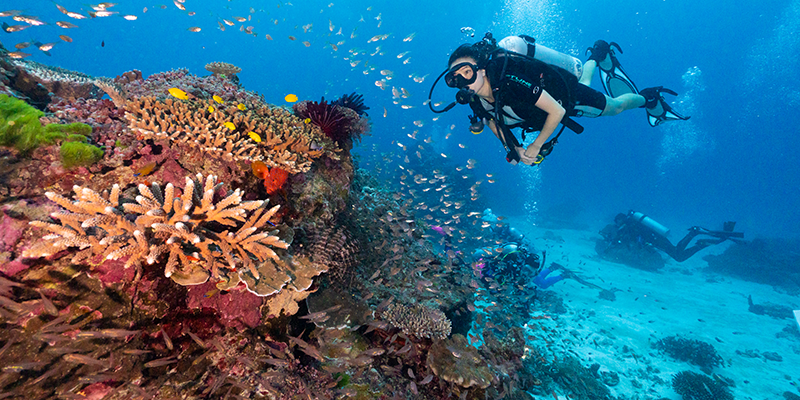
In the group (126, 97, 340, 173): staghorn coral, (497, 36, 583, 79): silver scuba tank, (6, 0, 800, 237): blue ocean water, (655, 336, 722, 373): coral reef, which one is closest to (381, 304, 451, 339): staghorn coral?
(126, 97, 340, 173): staghorn coral

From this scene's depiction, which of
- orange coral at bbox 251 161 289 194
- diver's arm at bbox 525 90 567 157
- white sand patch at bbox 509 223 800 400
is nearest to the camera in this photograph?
orange coral at bbox 251 161 289 194

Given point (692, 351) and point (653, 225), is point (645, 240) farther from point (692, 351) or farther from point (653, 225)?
point (692, 351)

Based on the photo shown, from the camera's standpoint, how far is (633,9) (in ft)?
260

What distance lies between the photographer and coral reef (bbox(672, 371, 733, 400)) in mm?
8664

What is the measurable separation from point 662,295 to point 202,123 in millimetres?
23107

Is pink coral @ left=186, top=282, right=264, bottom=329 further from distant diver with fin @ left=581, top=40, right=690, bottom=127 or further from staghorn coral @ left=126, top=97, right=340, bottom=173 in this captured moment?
distant diver with fin @ left=581, top=40, right=690, bottom=127

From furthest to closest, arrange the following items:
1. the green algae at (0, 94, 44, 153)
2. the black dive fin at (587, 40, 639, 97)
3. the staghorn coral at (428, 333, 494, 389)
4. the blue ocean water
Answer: the blue ocean water < the black dive fin at (587, 40, 639, 97) < the staghorn coral at (428, 333, 494, 389) < the green algae at (0, 94, 44, 153)

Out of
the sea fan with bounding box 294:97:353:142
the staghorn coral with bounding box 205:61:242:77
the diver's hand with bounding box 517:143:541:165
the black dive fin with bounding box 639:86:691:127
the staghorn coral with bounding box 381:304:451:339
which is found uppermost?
the black dive fin with bounding box 639:86:691:127

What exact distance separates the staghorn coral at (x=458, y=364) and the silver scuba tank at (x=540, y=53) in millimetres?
5579

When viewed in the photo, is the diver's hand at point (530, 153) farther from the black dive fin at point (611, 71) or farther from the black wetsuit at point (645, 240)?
the black wetsuit at point (645, 240)

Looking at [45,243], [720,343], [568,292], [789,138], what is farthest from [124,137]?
[789,138]

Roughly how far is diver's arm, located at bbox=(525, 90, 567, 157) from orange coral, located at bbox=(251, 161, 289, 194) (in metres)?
4.14

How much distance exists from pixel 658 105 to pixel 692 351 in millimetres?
10296

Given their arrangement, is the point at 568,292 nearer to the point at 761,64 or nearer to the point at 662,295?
the point at 662,295
